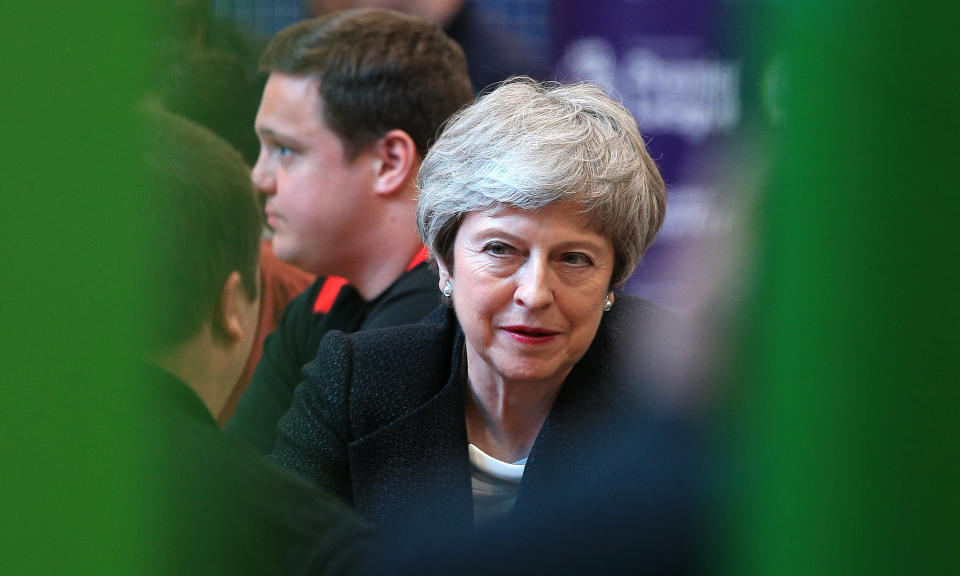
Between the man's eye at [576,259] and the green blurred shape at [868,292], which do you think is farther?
the man's eye at [576,259]

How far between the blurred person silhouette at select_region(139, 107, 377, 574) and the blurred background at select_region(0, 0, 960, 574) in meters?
0.04

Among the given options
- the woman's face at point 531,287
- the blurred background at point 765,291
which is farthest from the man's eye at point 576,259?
the blurred background at point 765,291

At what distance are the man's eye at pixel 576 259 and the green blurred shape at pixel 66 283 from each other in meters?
0.76

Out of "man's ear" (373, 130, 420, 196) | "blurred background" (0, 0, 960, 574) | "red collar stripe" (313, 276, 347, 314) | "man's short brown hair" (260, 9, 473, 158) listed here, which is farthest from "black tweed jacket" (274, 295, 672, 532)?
"blurred background" (0, 0, 960, 574)

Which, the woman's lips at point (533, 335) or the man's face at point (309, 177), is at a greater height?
the man's face at point (309, 177)

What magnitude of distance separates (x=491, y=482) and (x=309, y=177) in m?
0.55

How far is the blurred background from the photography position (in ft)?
2.58

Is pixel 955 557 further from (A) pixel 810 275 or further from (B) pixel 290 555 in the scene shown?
(B) pixel 290 555

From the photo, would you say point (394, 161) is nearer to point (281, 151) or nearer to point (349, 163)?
point (349, 163)

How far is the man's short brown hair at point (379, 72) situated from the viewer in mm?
1715

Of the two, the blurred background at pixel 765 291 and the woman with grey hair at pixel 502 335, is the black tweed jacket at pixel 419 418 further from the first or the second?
the blurred background at pixel 765 291

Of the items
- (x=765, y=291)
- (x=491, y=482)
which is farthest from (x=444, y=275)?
(x=765, y=291)

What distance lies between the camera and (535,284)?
1.49 metres

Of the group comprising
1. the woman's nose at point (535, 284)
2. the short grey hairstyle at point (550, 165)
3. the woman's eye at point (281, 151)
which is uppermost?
the short grey hairstyle at point (550, 165)
